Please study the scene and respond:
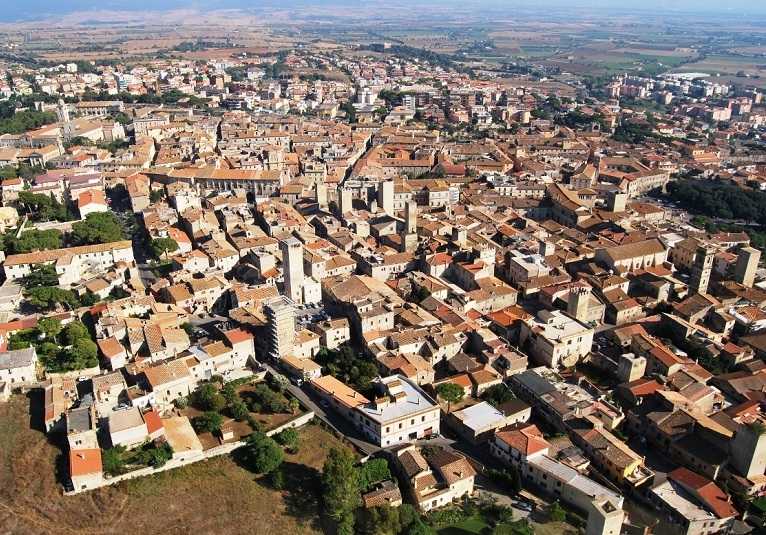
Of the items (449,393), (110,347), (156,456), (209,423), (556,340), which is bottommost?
(209,423)

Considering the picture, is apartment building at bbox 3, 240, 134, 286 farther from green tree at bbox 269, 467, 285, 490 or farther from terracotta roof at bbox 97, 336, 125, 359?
green tree at bbox 269, 467, 285, 490

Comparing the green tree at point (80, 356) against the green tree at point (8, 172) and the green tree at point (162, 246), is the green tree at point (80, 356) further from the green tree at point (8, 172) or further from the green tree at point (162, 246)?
the green tree at point (8, 172)

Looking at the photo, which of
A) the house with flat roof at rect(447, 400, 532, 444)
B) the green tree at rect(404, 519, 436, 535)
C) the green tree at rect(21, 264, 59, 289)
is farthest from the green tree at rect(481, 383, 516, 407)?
the green tree at rect(21, 264, 59, 289)

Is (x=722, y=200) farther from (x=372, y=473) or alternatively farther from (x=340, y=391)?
(x=372, y=473)

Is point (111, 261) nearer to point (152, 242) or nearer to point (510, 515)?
point (152, 242)

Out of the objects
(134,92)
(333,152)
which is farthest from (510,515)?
(134,92)

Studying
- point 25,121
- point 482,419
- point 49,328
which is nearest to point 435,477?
point 482,419

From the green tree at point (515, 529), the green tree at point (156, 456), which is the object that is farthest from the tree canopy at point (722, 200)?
the green tree at point (156, 456)
